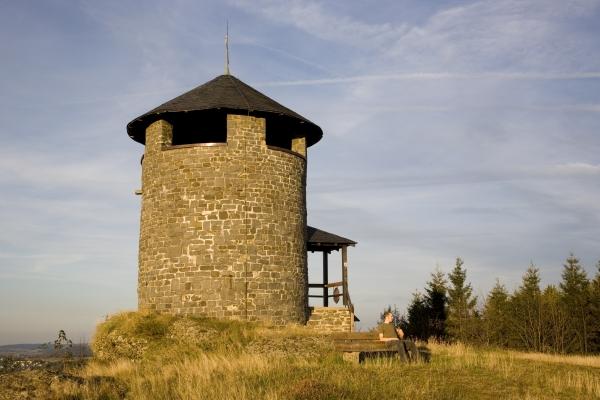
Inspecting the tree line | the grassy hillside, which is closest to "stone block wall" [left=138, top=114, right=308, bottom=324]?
the grassy hillside

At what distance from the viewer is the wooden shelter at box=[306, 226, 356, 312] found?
819 inches

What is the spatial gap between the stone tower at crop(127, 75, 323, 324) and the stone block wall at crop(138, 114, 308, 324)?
0.03 meters

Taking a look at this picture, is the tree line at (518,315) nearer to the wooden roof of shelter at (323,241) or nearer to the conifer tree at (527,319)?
the conifer tree at (527,319)

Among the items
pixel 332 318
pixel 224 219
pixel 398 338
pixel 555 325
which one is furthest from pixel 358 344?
pixel 555 325

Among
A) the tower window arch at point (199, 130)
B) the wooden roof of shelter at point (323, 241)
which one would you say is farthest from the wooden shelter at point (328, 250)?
the tower window arch at point (199, 130)

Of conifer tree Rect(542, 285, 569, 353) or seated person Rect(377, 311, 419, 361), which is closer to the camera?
seated person Rect(377, 311, 419, 361)

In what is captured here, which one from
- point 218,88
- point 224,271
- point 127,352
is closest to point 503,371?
point 224,271

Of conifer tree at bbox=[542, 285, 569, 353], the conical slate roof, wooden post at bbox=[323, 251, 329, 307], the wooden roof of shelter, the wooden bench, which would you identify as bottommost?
conifer tree at bbox=[542, 285, 569, 353]

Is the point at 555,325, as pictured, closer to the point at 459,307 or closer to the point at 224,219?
the point at 459,307

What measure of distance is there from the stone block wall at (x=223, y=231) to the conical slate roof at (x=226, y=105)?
16.2 inches

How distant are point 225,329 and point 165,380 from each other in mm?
5008

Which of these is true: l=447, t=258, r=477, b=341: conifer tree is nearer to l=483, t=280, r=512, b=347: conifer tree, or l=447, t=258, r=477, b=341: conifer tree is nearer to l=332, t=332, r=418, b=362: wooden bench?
l=483, t=280, r=512, b=347: conifer tree

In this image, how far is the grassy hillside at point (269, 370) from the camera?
9562mm

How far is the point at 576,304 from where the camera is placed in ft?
124
